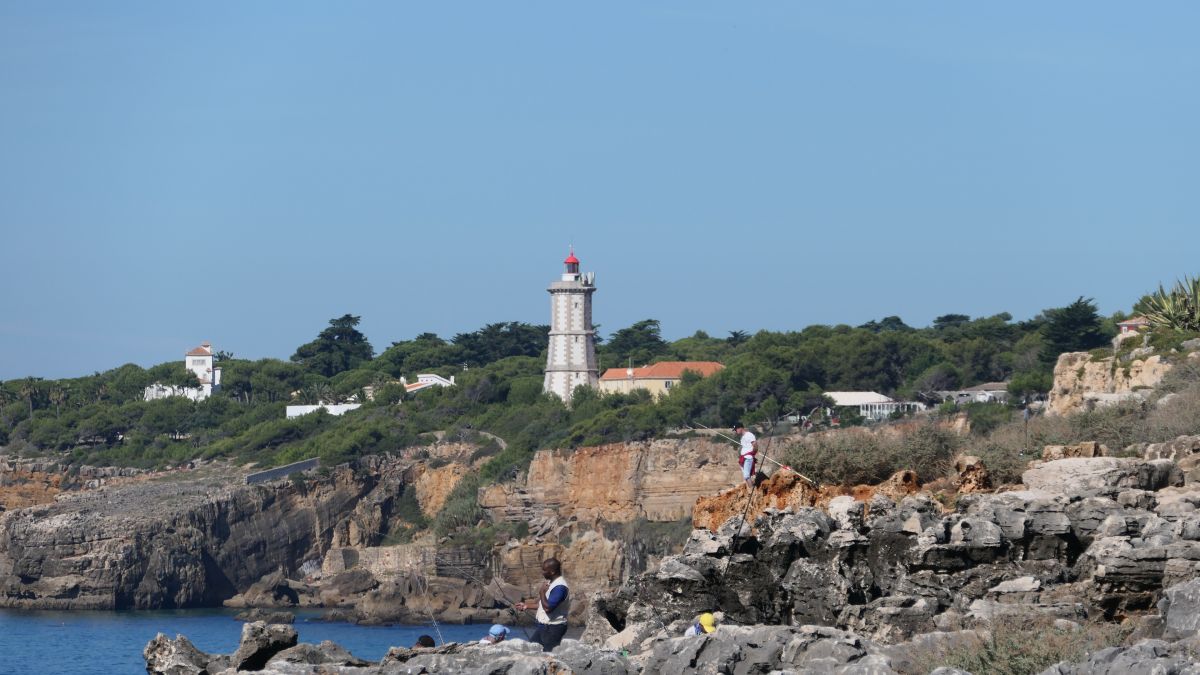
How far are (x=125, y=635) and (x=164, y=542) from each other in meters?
19.4

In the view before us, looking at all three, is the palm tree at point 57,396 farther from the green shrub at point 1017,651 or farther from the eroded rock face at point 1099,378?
the green shrub at point 1017,651

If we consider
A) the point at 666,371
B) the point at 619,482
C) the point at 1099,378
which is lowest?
the point at 619,482

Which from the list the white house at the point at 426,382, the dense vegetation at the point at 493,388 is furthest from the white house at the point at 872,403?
the white house at the point at 426,382

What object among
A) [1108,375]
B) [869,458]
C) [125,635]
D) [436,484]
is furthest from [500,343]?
[869,458]

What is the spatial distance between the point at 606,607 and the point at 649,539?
199 feet

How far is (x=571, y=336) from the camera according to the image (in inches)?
4338

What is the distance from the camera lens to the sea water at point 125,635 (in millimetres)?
64562

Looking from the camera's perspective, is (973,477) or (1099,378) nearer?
(973,477)

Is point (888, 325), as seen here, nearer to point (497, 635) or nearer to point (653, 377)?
point (653, 377)

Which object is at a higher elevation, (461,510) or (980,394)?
(980,394)

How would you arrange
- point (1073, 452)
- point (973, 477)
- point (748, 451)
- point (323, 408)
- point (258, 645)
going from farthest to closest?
point (323, 408) < point (1073, 452) < point (973, 477) < point (748, 451) < point (258, 645)

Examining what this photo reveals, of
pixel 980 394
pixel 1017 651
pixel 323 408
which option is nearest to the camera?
pixel 1017 651

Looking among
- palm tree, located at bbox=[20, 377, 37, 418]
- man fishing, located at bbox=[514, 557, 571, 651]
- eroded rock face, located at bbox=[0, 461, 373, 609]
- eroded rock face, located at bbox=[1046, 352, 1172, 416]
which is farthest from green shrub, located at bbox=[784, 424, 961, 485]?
palm tree, located at bbox=[20, 377, 37, 418]

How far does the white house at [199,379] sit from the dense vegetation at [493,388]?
2.14 ft
